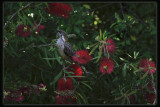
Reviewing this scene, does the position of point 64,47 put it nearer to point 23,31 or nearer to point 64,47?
point 64,47

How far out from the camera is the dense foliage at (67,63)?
131 cm

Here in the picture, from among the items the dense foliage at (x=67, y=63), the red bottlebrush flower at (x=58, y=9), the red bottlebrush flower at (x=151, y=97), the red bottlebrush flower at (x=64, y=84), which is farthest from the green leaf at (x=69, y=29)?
the red bottlebrush flower at (x=151, y=97)

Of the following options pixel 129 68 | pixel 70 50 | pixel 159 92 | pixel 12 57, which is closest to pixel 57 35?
pixel 70 50

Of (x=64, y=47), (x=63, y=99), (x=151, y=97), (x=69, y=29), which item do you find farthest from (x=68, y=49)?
(x=151, y=97)

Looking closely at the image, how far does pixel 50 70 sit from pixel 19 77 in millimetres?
211

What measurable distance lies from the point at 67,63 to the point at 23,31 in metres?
0.33

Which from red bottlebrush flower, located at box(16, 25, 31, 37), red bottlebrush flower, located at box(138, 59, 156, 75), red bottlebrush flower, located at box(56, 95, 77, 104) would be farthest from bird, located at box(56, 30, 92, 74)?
red bottlebrush flower, located at box(138, 59, 156, 75)

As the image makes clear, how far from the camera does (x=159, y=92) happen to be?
4.83ft

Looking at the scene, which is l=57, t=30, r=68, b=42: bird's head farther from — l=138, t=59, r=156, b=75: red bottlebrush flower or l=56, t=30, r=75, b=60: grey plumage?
l=138, t=59, r=156, b=75: red bottlebrush flower

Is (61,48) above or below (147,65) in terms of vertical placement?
above

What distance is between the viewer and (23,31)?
1.40 meters

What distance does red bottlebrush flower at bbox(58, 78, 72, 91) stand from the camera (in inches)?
49.9

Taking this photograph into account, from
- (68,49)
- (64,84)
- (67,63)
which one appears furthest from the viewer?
(68,49)

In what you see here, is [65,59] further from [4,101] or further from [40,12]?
[4,101]
